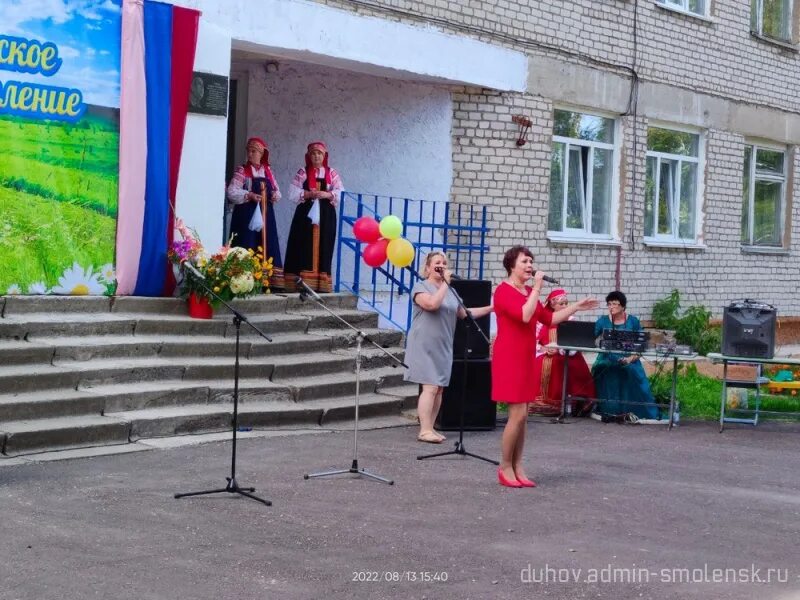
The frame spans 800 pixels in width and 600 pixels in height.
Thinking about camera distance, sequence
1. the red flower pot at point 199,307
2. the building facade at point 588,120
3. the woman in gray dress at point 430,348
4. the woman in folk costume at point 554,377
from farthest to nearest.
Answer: the building facade at point 588,120 < the woman in folk costume at point 554,377 < the red flower pot at point 199,307 < the woman in gray dress at point 430,348

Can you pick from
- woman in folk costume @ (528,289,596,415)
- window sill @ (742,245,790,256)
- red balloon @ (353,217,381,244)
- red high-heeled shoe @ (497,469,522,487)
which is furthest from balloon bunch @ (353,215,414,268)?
window sill @ (742,245,790,256)

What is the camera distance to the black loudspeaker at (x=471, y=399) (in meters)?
12.1

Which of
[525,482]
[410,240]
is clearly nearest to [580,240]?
[410,240]

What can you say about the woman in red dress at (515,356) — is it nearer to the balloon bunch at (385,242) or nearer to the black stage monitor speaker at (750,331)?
the balloon bunch at (385,242)

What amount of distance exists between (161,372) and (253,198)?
3011 millimetres

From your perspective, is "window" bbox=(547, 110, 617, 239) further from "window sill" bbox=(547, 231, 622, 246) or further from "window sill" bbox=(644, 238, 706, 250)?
"window sill" bbox=(644, 238, 706, 250)

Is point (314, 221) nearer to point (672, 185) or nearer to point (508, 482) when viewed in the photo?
point (508, 482)

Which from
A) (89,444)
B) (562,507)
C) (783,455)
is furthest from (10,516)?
(783,455)

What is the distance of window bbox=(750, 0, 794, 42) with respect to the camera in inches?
809

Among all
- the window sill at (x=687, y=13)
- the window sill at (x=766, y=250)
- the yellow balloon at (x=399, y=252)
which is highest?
the window sill at (x=687, y=13)

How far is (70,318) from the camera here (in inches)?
447

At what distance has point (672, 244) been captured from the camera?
1866cm

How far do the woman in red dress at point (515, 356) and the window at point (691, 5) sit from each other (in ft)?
33.6

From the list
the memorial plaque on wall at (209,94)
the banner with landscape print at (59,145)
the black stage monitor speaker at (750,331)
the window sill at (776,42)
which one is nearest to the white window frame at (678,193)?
the window sill at (776,42)
